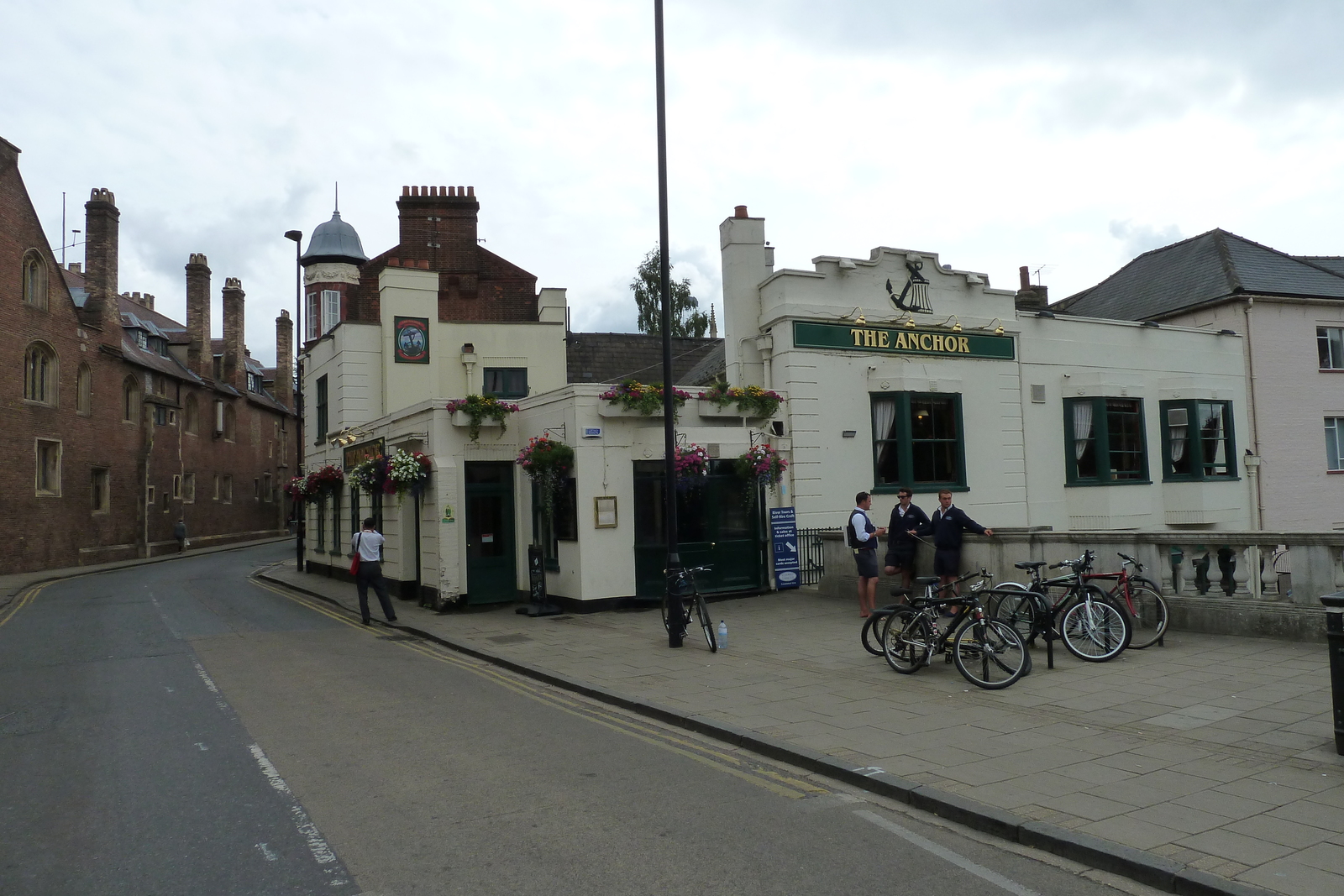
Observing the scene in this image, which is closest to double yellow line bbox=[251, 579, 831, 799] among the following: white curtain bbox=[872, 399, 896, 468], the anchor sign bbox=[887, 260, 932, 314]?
white curtain bbox=[872, 399, 896, 468]

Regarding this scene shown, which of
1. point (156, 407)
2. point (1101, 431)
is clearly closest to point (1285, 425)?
point (1101, 431)

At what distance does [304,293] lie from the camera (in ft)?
103

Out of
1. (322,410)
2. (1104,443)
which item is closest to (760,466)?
(1104,443)

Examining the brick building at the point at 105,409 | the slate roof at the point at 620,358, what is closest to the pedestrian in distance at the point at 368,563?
the slate roof at the point at 620,358

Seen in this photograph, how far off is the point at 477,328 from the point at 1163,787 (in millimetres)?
22744

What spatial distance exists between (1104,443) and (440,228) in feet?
67.0

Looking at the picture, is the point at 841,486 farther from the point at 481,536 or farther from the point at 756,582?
the point at 481,536

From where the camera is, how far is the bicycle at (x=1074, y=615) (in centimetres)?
956

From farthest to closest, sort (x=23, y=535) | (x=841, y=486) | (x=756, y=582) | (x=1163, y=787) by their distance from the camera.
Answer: (x=23, y=535), (x=841, y=486), (x=756, y=582), (x=1163, y=787)

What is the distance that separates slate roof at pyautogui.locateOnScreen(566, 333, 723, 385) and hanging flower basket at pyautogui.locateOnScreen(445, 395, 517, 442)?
1235 centimetres

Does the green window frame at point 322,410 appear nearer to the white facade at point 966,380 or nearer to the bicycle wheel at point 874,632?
the white facade at point 966,380

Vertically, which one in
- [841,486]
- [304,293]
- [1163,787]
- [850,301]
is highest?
[304,293]

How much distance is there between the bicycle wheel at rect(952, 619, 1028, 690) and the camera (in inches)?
341

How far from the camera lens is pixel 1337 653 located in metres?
5.93
